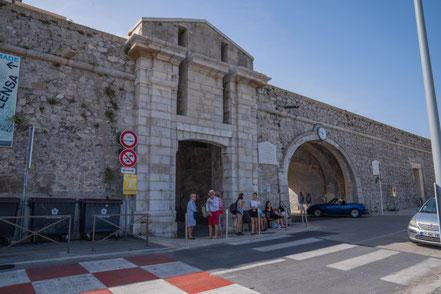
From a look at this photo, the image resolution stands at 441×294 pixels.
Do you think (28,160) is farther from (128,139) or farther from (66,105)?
(128,139)

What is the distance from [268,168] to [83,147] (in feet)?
24.9

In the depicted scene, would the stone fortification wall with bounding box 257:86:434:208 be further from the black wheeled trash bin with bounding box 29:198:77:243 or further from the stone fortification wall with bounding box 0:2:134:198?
the black wheeled trash bin with bounding box 29:198:77:243

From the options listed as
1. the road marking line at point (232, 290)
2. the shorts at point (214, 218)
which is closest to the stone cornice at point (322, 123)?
the shorts at point (214, 218)

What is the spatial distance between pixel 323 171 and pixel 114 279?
696 inches

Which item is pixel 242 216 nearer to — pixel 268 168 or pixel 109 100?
pixel 268 168

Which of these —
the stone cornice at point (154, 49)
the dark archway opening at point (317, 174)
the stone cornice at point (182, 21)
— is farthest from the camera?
the dark archway opening at point (317, 174)

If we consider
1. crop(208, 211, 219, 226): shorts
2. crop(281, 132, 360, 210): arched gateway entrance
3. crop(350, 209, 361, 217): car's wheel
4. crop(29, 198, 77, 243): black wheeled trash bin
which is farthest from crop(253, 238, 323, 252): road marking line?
crop(350, 209, 361, 217): car's wheel

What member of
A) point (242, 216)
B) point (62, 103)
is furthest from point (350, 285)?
point (62, 103)

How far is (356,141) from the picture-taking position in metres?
19.8

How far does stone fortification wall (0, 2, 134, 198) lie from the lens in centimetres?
783

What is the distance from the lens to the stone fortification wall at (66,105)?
7832mm

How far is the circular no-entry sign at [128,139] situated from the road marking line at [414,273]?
692 centimetres

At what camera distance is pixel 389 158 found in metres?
22.7

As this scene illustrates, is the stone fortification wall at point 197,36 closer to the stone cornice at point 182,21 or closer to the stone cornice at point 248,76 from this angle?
the stone cornice at point 182,21
